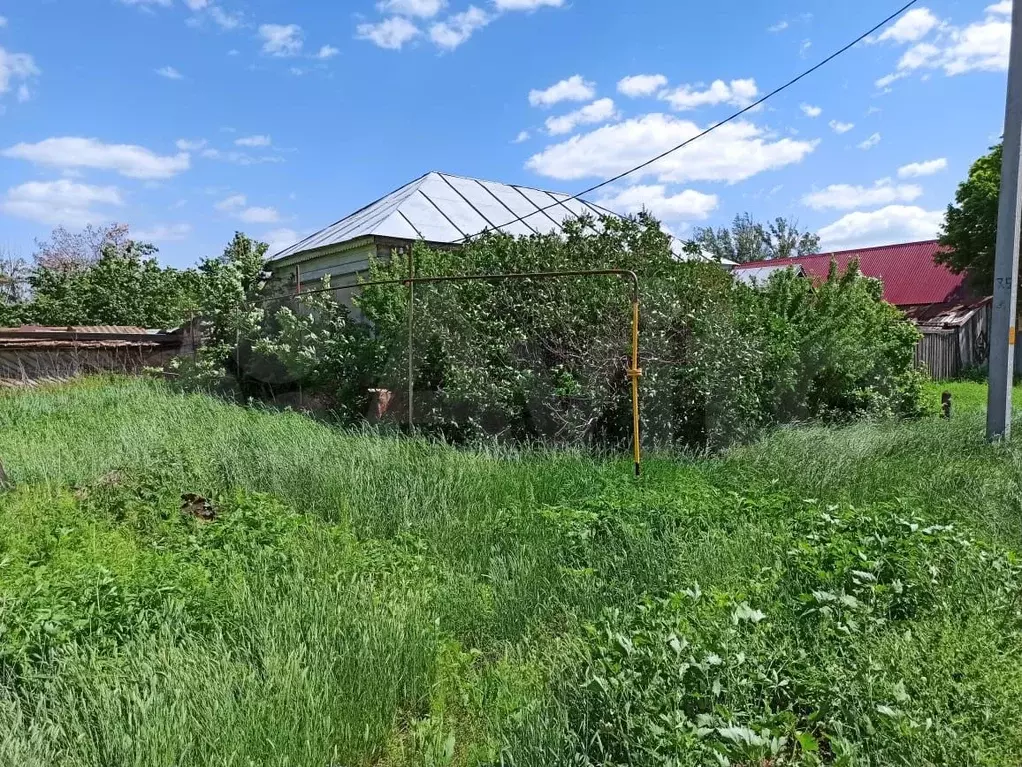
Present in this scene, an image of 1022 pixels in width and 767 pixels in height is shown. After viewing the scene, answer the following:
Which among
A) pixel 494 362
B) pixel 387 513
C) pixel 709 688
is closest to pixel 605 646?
pixel 709 688

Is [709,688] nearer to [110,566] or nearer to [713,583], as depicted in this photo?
[713,583]

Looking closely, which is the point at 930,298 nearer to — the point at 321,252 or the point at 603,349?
the point at 321,252

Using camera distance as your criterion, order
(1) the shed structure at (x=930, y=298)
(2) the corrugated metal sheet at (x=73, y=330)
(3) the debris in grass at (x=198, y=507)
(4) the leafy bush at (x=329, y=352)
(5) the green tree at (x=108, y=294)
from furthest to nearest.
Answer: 1. (1) the shed structure at (x=930, y=298)
2. (5) the green tree at (x=108, y=294)
3. (2) the corrugated metal sheet at (x=73, y=330)
4. (4) the leafy bush at (x=329, y=352)
5. (3) the debris in grass at (x=198, y=507)

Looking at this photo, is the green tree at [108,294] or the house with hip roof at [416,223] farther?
the green tree at [108,294]

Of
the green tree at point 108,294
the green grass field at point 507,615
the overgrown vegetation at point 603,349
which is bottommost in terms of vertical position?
the green grass field at point 507,615

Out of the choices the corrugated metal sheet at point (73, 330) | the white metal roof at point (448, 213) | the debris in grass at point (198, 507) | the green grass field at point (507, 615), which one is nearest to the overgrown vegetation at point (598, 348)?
the green grass field at point (507, 615)

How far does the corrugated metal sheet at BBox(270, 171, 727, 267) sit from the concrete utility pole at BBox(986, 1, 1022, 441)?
18.4ft

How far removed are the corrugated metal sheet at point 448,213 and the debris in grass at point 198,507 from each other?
276 inches

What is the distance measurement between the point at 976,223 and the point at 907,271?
28.7 feet

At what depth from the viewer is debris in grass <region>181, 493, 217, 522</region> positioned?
5266mm

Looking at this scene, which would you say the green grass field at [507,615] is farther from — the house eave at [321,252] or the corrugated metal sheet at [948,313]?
the corrugated metal sheet at [948,313]

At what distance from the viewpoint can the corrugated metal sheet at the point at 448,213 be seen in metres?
12.4

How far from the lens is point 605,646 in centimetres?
280

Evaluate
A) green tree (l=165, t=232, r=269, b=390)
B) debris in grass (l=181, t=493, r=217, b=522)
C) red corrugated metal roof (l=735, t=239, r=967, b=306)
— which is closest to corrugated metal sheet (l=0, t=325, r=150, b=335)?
green tree (l=165, t=232, r=269, b=390)
